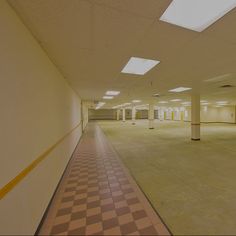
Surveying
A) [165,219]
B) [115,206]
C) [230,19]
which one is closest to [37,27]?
[230,19]

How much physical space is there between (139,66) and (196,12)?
185 cm

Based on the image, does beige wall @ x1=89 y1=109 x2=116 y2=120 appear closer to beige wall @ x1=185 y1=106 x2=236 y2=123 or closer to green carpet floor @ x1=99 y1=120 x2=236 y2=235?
beige wall @ x1=185 y1=106 x2=236 y2=123

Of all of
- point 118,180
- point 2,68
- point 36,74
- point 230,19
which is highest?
point 230,19

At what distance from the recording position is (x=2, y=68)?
1.18m

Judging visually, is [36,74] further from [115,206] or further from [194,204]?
[194,204]

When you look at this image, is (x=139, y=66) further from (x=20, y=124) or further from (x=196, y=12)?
(x=20, y=124)

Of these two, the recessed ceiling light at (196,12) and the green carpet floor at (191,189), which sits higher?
the recessed ceiling light at (196,12)

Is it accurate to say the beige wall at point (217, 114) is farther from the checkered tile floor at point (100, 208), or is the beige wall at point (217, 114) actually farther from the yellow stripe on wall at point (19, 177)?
the yellow stripe on wall at point (19, 177)

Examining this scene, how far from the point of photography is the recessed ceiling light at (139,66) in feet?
9.71

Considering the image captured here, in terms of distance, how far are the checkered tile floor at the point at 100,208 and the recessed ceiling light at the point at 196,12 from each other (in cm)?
256

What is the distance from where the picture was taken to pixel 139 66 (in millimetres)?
3297

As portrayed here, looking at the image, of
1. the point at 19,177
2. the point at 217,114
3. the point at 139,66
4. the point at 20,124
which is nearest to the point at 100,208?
the point at 19,177

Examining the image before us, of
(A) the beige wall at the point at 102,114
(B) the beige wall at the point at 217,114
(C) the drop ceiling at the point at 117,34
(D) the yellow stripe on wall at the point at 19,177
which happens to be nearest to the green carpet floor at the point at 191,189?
(D) the yellow stripe on wall at the point at 19,177

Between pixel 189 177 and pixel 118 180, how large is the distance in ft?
5.39
